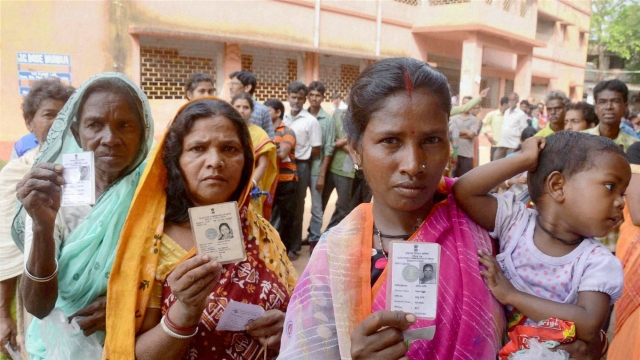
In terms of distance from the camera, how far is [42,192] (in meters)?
1.91

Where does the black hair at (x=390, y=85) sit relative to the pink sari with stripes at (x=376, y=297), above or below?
above

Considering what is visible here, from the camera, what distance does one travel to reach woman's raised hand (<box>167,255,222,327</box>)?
65.4 inches

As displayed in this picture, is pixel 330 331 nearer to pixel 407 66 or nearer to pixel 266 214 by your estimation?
pixel 407 66

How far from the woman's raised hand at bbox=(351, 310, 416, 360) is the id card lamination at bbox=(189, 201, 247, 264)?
59 centimetres

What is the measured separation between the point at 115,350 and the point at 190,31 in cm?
1101

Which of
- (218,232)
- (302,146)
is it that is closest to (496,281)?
(218,232)

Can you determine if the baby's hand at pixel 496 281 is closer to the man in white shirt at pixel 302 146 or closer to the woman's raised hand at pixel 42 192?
the woman's raised hand at pixel 42 192

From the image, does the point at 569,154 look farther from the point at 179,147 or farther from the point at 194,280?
the point at 179,147

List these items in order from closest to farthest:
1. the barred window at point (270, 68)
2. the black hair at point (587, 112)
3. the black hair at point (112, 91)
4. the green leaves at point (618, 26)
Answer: the black hair at point (112, 91), the black hair at point (587, 112), the barred window at point (270, 68), the green leaves at point (618, 26)

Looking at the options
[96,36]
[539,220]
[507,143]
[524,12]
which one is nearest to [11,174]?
[539,220]

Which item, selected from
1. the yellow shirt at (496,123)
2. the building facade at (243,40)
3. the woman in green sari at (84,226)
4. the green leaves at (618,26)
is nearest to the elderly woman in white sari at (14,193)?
the woman in green sari at (84,226)

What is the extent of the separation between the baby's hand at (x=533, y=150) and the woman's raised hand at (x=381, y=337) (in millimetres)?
721

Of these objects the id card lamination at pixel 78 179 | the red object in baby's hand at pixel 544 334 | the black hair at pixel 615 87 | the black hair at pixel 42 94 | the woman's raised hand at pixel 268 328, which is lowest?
the woman's raised hand at pixel 268 328

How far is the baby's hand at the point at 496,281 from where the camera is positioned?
153cm
